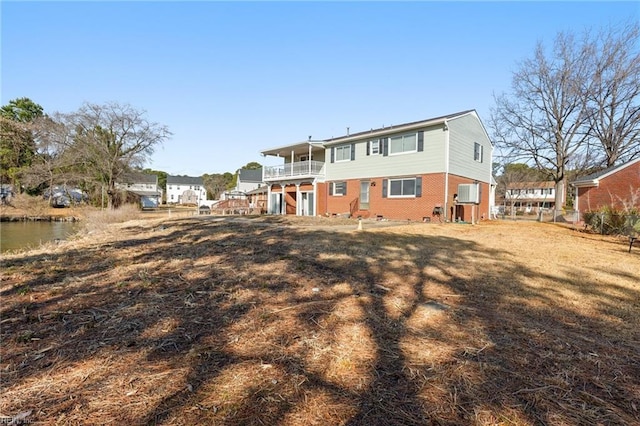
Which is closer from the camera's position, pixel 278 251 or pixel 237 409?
pixel 237 409

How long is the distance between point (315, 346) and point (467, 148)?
18.8 metres

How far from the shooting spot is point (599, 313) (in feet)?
12.6

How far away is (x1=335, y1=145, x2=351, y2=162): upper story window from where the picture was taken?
21.1m

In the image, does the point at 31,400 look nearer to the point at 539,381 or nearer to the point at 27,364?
the point at 27,364

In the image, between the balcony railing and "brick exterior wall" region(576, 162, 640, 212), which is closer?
"brick exterior wall" region(576, 162, 640, 212)

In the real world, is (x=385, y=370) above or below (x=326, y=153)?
below

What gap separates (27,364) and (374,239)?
771cm

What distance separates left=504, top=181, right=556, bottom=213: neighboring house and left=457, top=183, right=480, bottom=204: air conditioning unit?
38776 mm

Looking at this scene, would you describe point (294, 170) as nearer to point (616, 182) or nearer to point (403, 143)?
point (403, 143)

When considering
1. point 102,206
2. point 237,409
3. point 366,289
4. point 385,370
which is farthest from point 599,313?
point 102,206

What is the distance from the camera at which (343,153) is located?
2139cm

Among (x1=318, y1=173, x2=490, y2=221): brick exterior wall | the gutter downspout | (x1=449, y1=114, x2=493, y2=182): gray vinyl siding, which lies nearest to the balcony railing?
(x1=318, y1=173, x2=490, y2=221): brick exterior wall

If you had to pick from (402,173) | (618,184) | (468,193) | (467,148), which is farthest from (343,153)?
(618,184)

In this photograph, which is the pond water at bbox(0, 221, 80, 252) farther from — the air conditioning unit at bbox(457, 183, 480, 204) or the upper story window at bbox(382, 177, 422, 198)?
the air conditioning unit at bbox(457, 183, 480, 204)
